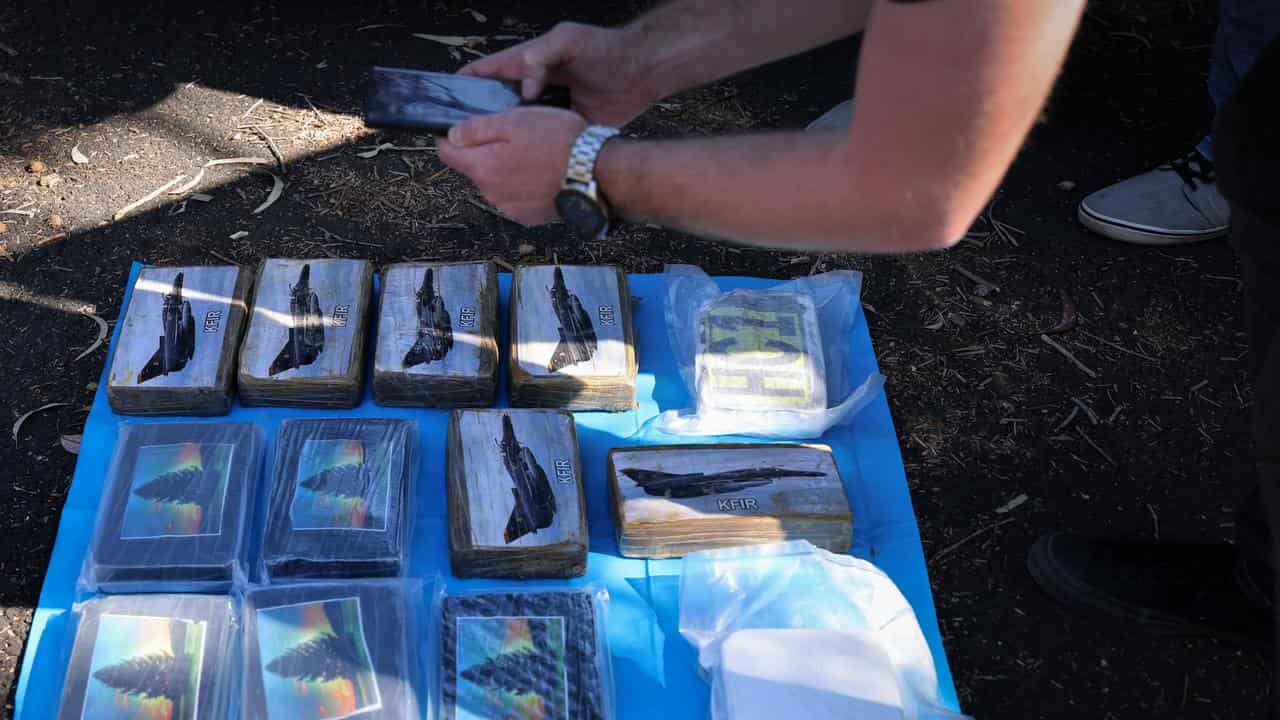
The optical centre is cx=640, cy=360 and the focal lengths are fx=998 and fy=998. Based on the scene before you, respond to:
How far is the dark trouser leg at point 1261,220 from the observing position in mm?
A: 1552

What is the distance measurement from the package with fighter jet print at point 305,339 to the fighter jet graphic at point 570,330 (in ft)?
1.51

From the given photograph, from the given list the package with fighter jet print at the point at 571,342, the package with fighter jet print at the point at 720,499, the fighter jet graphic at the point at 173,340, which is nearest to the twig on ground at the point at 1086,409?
the package with fighter jet print at the point at 720,499

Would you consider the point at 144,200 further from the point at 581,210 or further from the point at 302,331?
the point at 581,210

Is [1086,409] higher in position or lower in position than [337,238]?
lower

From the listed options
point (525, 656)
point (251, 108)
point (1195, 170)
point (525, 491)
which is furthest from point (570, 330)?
point (1195, 170)

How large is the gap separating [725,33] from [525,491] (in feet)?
3.26

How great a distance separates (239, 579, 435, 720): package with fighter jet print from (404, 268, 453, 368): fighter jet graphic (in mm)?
574

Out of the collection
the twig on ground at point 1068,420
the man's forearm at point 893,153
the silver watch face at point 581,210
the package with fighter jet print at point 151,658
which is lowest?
the package with fighter jet print at point 151,658

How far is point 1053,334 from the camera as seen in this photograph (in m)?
3.01

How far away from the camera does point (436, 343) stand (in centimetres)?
235

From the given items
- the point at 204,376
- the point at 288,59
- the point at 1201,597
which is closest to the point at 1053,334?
the point at 1201,597

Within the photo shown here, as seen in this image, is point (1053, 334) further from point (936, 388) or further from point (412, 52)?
point (412, 52)

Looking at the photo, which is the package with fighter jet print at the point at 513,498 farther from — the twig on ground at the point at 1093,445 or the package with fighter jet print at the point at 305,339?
the twig on ground at the point at 1093,445

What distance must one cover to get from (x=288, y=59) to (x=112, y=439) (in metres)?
1.92
